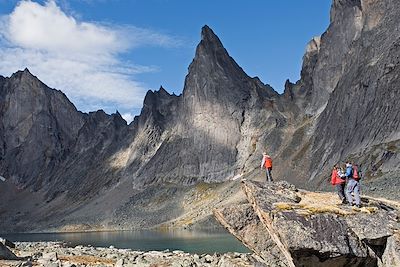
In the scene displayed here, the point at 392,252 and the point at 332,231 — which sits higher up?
the point at 332,231

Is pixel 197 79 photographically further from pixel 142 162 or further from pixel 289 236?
pixel 289 236

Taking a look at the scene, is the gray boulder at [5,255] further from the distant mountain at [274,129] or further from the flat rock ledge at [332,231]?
the distant mountain at [274,129]

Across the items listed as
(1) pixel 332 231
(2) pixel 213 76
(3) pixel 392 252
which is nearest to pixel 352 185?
(1) pixel 332 231

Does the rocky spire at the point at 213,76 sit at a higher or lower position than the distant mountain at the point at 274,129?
higher

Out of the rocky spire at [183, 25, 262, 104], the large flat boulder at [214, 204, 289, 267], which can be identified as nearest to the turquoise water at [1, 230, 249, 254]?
the large flat boulder at [214, 204, 289, 267]

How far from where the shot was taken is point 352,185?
23.6m

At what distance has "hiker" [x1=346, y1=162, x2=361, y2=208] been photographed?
906 inches

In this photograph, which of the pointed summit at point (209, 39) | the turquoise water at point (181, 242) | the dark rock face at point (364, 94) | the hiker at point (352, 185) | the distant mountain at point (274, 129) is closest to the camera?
the hiker at point (352, 185)

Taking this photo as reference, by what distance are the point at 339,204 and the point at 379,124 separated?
315ft

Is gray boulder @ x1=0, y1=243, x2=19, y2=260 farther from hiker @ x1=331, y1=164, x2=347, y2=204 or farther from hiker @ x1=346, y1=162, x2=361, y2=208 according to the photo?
hiker @ x1=346, y1=162, x2=361, y2=208

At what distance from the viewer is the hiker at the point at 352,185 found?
23000 mm

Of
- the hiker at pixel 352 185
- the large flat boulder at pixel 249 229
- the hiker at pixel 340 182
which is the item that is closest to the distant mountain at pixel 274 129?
the large flat boulder at pixel 249 229

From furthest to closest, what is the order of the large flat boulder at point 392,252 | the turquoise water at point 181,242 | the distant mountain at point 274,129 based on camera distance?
the distant mountain at point 274,129, the turquoise water at point 181,242, the large flat boulder at point 392,252

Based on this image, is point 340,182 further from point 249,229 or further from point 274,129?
point 274,129
